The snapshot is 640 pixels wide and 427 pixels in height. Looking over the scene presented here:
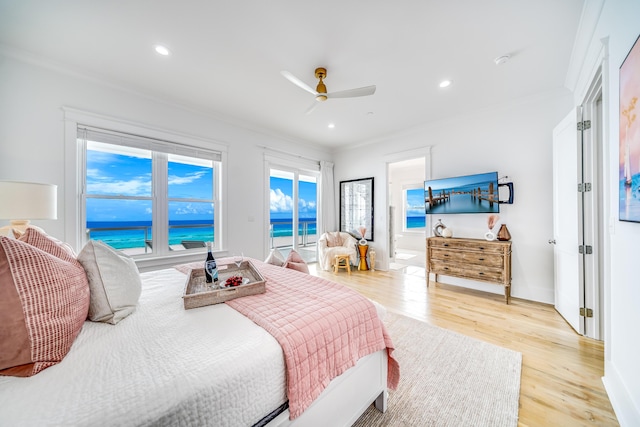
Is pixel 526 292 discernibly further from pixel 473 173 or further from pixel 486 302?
pixel 473 173

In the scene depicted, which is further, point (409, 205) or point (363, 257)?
point (409, 205)

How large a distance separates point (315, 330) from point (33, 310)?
3.30ft

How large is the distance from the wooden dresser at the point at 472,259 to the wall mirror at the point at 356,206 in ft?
5.16

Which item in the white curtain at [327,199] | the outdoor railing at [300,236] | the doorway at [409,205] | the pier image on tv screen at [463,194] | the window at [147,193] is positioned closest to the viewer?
the window at [147,193]

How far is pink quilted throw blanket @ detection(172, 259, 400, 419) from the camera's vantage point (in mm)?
952

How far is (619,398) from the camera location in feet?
4.49

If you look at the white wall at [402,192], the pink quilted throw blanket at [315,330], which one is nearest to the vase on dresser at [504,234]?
the pink quilted throw blanket at [315,330]

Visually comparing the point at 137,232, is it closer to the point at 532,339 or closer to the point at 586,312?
the point at 532,339

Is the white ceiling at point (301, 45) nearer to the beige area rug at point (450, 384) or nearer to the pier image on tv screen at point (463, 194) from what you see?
the pier image on tv screen at point (463, 194)

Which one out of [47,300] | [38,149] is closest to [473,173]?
[47,300]

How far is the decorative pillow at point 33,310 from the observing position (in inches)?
27.9

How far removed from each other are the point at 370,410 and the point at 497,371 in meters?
1.08

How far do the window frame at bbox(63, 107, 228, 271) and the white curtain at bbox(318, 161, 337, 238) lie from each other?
2.27 m

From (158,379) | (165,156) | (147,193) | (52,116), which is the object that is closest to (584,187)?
(158,379)
